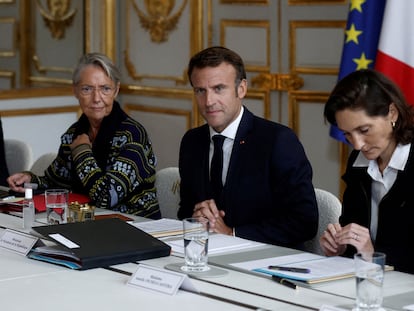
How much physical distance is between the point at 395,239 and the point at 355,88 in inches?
18.3

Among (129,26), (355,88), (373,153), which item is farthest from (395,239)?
(129,26)

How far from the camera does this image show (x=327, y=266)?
2543 millimetres

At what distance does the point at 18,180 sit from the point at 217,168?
976 millimetres

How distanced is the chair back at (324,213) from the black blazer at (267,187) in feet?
0.10

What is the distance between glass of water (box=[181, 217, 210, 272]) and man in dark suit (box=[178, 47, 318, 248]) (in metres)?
0.62

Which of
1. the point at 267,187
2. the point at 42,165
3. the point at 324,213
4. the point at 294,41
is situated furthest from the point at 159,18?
the point at 324,213

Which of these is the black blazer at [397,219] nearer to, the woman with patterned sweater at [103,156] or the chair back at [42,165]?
the woman with patterned sweater at [103,156]

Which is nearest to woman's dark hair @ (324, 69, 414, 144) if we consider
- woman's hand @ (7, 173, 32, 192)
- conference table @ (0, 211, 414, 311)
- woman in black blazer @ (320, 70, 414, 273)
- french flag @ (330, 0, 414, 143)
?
woman in black blazer @ (320, 70, 414, 273)

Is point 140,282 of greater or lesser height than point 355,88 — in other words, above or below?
below

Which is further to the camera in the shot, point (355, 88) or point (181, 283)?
point (355, 88)

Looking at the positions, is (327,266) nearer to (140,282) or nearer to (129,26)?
(140,282)

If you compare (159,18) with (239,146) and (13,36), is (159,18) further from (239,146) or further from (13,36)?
(239,146)

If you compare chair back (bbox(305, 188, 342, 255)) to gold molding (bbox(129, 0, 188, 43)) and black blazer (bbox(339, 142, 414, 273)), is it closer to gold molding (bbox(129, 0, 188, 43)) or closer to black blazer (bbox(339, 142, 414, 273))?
black blazer (bbox(339, 142, 414, 273))

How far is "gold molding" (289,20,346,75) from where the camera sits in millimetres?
5250
